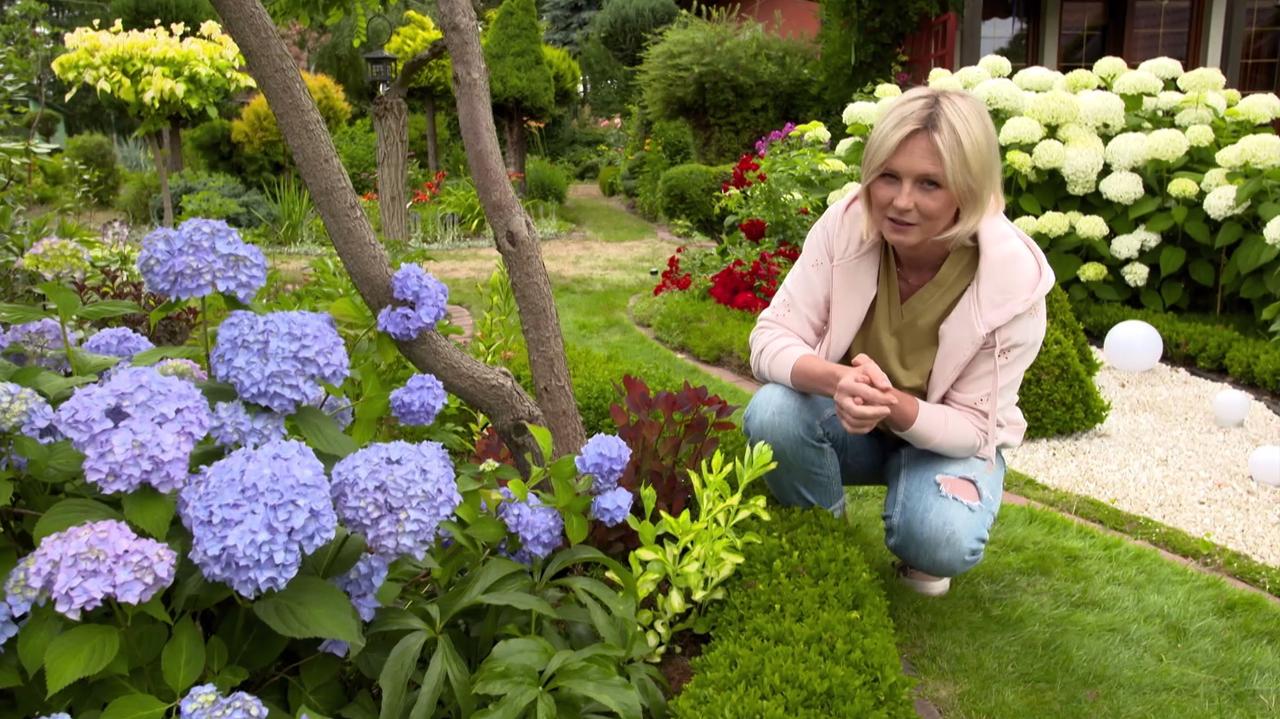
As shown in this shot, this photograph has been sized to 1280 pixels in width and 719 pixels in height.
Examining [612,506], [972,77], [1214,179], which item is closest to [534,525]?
[612,506]

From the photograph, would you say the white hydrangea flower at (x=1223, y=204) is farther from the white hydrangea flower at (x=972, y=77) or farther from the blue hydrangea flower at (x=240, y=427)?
the blue hydrangea flower at (x=240, y=427)

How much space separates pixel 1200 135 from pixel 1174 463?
2387 millimetres

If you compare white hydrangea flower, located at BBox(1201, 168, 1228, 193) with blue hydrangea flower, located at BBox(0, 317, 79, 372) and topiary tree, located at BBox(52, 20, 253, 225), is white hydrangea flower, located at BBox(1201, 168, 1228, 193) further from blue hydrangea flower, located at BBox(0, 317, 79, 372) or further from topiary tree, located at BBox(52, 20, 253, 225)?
topiary tree, located at BBox(52, 20, 253, 225)

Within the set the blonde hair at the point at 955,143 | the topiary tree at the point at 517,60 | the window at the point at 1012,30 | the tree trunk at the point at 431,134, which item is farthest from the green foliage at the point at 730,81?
the blonde hair at the point at 955,143

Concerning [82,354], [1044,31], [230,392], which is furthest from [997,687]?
[1044,31]

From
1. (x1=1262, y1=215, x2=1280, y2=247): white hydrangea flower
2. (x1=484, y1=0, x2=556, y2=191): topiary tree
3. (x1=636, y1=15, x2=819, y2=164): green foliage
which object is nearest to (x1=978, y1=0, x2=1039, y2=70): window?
(x1=636, y1=15, x2=819, y2=164): green foliage

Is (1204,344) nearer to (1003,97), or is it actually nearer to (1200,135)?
(1200,135)

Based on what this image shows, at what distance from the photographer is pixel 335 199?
1.76 metres

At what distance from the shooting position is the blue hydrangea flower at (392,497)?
1268 mm

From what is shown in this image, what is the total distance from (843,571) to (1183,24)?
1104 centimetres

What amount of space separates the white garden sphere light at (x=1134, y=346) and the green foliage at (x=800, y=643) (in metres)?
3.14

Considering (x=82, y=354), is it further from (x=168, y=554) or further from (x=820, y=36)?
(x=820, y=36)

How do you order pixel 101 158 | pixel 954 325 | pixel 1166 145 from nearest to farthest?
pixel 954 325
pixel 1166 145
pixel 101 158

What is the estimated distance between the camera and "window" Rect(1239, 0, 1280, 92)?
10.6 meters
